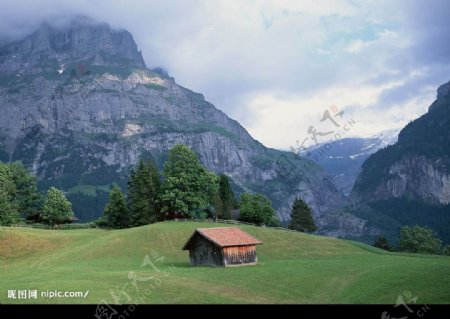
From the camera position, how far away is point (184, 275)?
46969 mm

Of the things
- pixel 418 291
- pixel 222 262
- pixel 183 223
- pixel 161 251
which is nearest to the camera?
pixel 418 291

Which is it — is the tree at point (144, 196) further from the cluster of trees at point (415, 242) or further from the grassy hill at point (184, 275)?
the cluster of trees at point (415, 242)

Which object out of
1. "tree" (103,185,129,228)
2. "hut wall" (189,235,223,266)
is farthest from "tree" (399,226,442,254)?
"hut wall" (189,235,223,266)

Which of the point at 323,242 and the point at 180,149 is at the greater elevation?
the point at 180,149

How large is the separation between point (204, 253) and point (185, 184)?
1448 inches

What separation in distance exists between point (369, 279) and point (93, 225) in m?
81.7

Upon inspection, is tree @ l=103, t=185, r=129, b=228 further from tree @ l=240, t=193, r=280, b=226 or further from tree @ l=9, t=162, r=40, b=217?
tree @ l=240, t=193, r=280, b=226

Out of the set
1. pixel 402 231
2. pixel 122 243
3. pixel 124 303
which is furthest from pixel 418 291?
pixel 402 231

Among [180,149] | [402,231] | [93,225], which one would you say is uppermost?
[180,149]

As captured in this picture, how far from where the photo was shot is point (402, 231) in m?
126

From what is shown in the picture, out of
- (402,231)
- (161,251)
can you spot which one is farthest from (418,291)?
(402,231)

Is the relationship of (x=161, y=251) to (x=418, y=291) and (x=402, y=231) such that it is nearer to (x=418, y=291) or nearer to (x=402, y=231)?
(x=418, y=291)

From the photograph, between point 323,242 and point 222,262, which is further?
point 323,242
